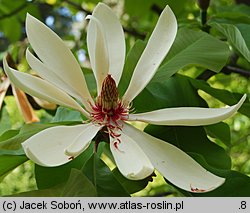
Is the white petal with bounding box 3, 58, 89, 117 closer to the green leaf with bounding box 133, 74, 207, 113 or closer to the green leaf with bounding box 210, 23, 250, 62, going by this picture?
the green leaf with bounding box 133, 74, 207, 113

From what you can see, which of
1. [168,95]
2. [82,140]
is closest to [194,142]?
[168,95]

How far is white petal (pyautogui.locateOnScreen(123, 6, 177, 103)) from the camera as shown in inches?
23.1

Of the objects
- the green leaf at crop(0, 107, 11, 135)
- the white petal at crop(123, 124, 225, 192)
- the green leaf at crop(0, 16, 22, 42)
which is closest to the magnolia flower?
the white petal at crop(123, 124, 225, 192)

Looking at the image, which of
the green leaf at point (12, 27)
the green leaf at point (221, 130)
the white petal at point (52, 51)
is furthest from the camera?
the green leaf at point (12, 27)

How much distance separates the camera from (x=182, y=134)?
64 centimetres

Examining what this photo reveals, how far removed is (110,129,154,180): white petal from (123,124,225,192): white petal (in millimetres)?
17

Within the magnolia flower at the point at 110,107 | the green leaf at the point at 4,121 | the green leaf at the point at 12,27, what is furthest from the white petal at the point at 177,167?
the green leaf at the point at 12,27

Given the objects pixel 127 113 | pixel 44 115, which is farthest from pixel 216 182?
pixel 44 115

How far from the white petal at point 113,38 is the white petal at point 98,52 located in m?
0.02

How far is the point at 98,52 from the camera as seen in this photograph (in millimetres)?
574

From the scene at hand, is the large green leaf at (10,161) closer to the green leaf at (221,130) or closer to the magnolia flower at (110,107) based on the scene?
the magnolia flower at (110,107)

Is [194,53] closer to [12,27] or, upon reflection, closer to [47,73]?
[47,73]

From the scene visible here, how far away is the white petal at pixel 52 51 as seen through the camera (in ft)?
1.87

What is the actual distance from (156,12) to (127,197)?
0.98 meters
